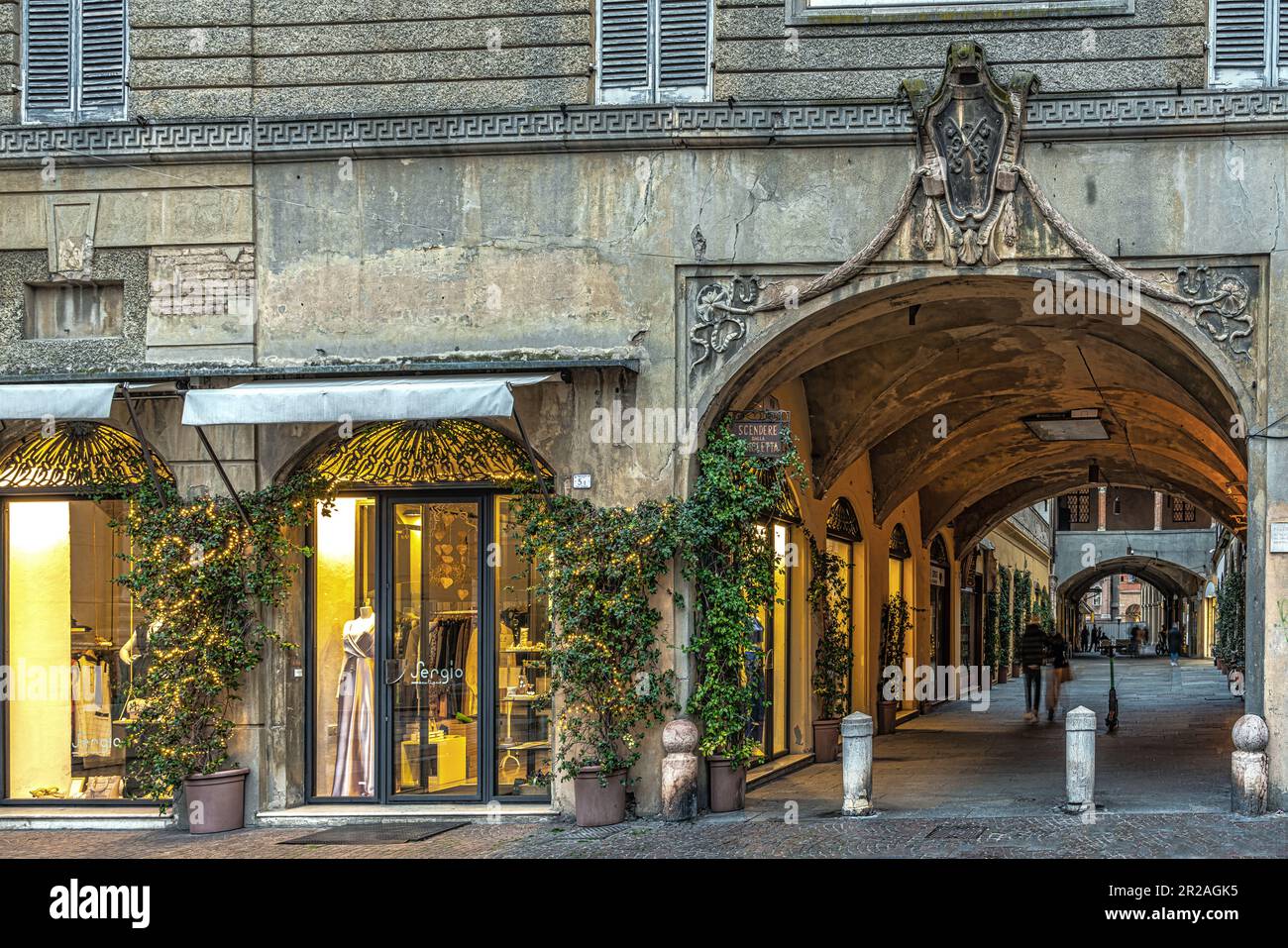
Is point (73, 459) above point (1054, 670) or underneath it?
above

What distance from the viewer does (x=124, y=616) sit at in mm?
13953

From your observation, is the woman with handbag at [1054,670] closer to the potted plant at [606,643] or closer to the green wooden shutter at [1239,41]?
the potted plant at [606,643]

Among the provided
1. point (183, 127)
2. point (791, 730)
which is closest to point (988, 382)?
point (791, 730)

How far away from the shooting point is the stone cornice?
12.7m

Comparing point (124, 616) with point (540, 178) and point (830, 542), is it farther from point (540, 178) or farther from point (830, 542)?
point (830, 542)

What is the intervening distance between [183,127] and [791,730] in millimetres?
9109

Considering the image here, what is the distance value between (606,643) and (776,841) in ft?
6.89

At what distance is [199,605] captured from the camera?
43.1ft

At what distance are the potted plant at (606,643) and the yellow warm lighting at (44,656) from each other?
454 centimetres

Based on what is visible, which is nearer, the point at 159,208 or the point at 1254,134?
the point at 1254,134

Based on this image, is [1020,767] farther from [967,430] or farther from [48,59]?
[48,59]

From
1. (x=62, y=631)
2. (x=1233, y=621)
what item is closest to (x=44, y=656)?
(x=62, y=631)

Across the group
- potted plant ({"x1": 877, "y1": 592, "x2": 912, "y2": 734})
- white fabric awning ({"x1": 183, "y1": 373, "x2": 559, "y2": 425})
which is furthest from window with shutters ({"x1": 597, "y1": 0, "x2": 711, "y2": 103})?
potted plant ({"x1": 877, "y1": 592, "x2": 912, "y2": 734})

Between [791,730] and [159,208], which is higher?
[159,208]
